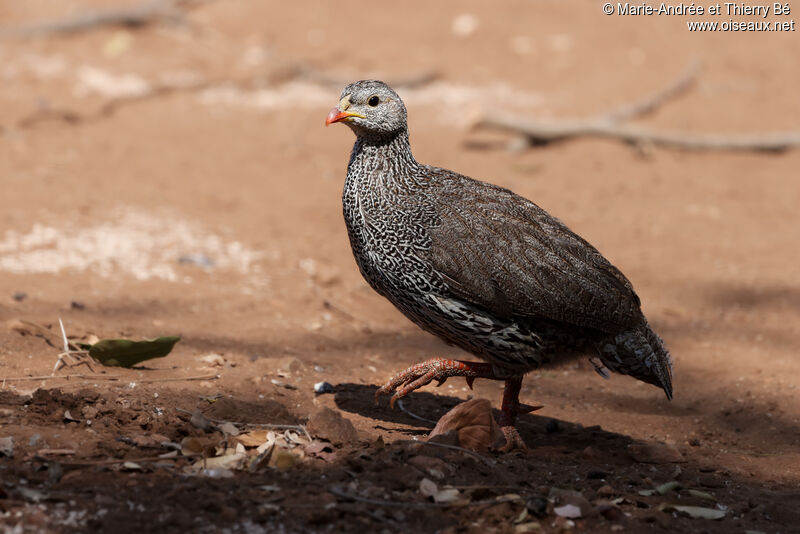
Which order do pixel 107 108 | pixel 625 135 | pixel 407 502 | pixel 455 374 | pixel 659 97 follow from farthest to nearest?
pixel 659 97, pixel 107 108, pixel 625 135, pixel 455 374, pixel 407 502

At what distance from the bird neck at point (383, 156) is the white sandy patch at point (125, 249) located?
2942mm

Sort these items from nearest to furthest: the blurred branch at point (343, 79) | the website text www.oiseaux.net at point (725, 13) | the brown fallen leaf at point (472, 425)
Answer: the brown fallen leaf at point (472, 425) < the blurred branch at point (343, 79) < the website text www.oiseaux.net at point (725, 13)

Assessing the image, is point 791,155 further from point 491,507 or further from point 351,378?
point 491,507

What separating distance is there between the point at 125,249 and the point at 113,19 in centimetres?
772

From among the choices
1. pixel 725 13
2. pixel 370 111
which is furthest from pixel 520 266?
pixel 725 13

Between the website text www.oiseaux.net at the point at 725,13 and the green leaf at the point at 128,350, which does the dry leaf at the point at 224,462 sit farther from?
the website text www.oiseaux.net at the point at 725,13

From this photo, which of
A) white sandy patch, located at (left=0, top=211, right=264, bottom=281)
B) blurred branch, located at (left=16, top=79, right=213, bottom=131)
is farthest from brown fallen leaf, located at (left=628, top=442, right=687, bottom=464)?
blurred branch, located at (left=16, top=79, right=213, bottom=131)

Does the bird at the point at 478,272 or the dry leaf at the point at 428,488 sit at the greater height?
the bird at the point at 478,272

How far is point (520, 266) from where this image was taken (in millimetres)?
5039

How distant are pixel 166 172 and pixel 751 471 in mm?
7376

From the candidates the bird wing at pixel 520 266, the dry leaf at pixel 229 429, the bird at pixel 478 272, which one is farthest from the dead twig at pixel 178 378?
the bird wing at pixel 520 266

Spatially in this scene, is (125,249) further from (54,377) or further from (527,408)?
(527,408)

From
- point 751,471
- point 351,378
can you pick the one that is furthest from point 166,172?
point 751,471

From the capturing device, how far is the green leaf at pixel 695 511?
421cm
